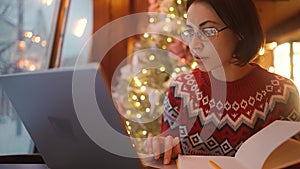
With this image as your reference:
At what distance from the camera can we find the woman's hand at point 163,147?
873 mm

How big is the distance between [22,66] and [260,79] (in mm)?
1565

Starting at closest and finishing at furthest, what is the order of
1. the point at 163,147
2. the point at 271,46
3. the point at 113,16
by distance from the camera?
1. the point at 163,147
2. the point at 271,46
3. the point at 113,16

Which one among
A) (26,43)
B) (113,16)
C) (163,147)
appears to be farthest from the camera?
(113,16)

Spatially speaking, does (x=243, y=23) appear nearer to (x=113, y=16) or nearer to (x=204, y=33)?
(x=204, y=33)

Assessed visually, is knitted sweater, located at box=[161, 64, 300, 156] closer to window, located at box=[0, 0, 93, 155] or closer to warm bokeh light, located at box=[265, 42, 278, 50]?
window, located at box=[0, 0, 93, 155]

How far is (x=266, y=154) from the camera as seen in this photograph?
0.69 m

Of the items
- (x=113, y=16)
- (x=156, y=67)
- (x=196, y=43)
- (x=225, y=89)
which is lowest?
(x=156, y=67)

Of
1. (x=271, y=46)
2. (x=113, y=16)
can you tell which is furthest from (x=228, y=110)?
(x=113, y=16)

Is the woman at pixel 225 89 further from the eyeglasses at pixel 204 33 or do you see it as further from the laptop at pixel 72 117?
the laptop at pixel 72 117

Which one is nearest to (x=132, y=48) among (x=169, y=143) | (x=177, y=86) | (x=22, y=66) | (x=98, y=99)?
(x=22, y=66)

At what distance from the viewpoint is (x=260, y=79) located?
3.75ft

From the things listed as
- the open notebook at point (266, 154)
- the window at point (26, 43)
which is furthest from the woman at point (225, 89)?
the window at point (26, 43)

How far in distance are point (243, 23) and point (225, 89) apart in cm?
20

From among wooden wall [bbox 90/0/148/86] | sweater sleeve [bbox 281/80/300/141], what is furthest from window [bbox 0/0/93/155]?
sweater sleeve [bbox 281/80/300/141]
